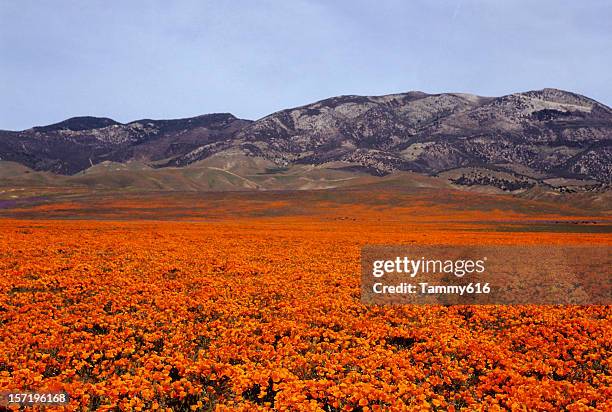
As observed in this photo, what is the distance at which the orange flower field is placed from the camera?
28.3ft

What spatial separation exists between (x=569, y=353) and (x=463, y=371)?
3338 mm

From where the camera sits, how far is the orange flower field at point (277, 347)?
864 cm

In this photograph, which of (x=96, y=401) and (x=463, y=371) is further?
(x=463, y=371)

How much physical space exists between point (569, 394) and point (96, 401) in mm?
8989

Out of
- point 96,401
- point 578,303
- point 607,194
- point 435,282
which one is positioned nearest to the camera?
point 96,401

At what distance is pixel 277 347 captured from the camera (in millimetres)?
11789

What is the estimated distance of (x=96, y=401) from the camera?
8.52 metres

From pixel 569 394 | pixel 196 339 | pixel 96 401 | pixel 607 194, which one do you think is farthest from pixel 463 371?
pixel 607 194

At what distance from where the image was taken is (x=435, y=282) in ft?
72.3

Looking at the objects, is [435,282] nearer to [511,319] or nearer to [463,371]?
[511,319]

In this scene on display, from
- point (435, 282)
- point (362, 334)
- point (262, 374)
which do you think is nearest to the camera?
point (262, 374)

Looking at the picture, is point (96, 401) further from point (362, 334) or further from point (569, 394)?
point (569, 394)

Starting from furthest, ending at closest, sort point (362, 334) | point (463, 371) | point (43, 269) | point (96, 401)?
point (43, 269)
point (362, 334)
point (463, 371)
point (96, 401)

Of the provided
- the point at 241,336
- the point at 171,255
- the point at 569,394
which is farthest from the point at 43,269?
the point at 569,394
